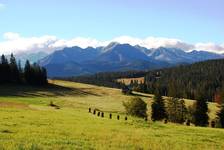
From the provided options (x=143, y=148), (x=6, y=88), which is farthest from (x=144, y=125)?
(x=6, y=88)

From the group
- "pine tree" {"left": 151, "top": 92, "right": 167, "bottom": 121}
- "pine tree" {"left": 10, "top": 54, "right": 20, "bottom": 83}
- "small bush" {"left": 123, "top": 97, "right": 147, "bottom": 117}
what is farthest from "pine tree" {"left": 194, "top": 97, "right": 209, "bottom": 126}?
"pine tree" {"left": 10, "top": 54, "right": 20, "bottom": 83}

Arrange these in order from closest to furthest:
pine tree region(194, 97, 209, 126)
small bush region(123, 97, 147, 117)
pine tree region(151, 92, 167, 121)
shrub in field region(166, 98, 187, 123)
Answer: small bush region(123, 97, 147, 117) → pine tree region(194, 97, 209, 126) → pine tree region(151, 92, 167, 121) → shrub in field region(166, 98, 187, 123)

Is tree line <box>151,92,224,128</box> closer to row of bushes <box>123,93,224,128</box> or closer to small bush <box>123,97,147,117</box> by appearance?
row of bushes <box>123,93,224,128</box>

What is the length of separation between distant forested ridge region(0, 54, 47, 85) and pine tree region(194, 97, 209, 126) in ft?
270

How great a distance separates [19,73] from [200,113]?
89.9 metres

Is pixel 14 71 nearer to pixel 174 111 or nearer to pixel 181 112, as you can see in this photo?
pixel 174 111

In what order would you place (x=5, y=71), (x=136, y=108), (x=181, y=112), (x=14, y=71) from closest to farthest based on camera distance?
1. (x=136, y=108)
2. (x=181, y=112)
3. (x=5, y=71)
4. (x=14, y=71)

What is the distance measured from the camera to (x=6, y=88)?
487 feet

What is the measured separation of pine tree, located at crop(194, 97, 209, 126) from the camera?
103 metres

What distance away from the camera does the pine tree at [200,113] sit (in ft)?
339

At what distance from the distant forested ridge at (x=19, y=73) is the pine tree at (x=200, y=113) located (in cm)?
8244

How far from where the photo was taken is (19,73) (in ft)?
556

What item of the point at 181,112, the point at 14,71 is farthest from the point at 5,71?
A: the point at 181,112

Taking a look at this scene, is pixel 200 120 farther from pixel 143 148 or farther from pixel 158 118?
pixel 143 148
